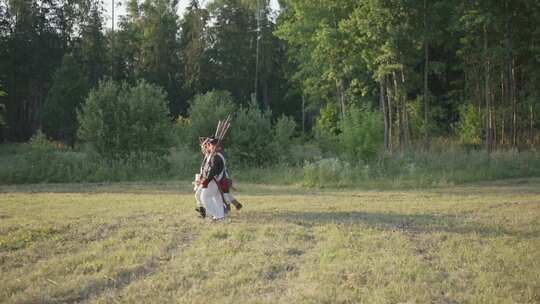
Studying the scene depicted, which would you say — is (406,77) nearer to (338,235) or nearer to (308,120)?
(338,235)

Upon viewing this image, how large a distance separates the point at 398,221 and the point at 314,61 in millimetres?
27571

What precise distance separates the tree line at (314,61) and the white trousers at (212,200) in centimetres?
1254

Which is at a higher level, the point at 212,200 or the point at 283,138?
the point at 283,138

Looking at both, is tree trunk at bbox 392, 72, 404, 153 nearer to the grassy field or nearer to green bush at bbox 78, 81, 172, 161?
green bush at bbox 78, 81, 172, 161

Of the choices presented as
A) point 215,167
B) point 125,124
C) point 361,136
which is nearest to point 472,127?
point 361,136

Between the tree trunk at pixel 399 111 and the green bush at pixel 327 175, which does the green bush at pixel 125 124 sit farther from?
the tree trunk at pixel 399 111

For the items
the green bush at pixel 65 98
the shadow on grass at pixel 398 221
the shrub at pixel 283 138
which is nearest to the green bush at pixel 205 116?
the shrub at pixel 283 138

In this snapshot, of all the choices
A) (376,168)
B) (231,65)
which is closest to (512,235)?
(376,168)

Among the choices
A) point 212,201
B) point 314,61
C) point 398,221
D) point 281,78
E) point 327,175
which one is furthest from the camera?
point 281,78

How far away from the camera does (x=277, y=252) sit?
342 inches

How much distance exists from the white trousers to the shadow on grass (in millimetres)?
787

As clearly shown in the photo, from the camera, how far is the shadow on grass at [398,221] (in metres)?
10.3

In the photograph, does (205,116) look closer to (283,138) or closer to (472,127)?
(283,138)

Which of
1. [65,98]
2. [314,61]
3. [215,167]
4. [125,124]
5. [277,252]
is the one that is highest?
[314,61]
